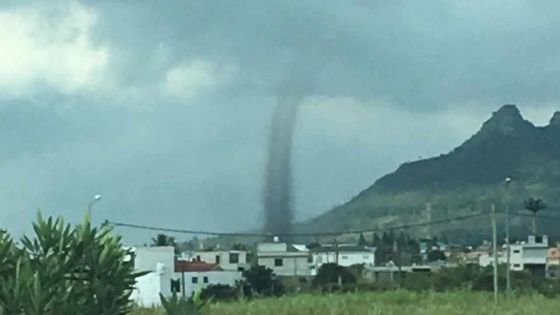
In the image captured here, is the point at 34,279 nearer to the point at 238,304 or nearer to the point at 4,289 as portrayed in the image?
the point at 4,289

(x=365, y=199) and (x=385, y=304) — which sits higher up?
(x=365, y=199)

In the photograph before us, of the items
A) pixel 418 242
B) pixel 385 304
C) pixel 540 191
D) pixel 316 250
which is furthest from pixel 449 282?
pixel 540 191

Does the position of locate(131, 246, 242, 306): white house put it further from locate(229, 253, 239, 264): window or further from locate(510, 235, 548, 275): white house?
locate(510, 235, 548, 275): white house

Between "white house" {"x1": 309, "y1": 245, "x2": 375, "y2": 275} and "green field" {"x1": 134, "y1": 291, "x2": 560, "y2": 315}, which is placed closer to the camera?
"green field" {"x1": 134, "y1": 291, "x2": 560, "y2": 315}

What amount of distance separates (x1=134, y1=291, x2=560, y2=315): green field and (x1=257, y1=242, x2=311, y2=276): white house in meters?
20.6

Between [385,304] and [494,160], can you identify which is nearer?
[385,304]

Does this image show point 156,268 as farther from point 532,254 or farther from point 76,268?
point 532,254

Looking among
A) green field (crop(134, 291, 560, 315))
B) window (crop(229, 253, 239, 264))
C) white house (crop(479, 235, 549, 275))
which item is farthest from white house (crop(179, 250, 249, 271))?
green field (crop(134, 291, 560, 315))

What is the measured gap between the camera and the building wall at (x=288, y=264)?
48069 millimetres

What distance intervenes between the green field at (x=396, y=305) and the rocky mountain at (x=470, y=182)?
153ft

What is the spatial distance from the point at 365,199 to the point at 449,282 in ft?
170

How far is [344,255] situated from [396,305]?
131 feet

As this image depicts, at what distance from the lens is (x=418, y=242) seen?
2721 inches

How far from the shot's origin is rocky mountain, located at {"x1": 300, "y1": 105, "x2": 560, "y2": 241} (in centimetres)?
7944
